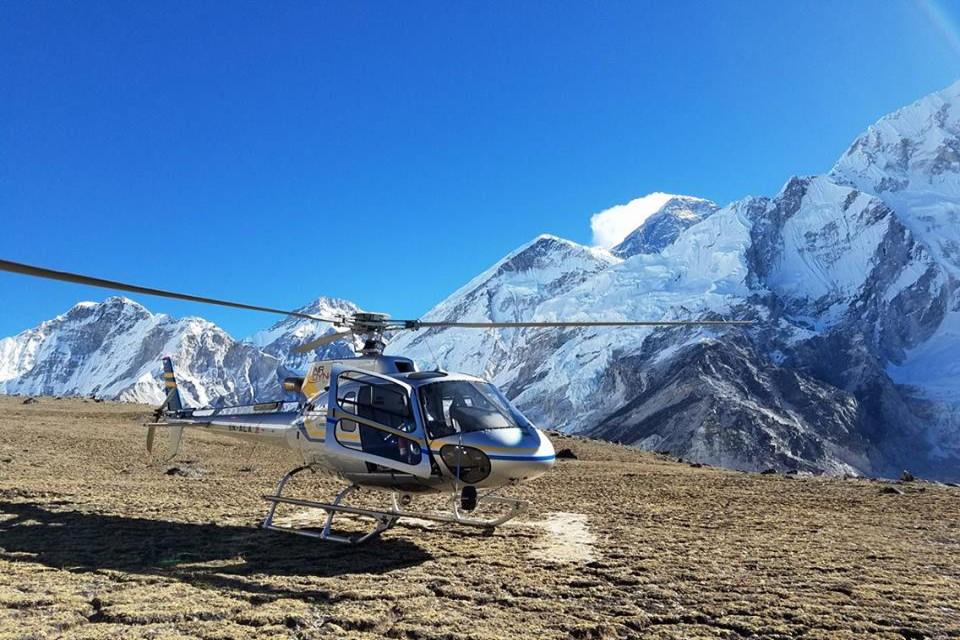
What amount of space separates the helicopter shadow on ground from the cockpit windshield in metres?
1.64

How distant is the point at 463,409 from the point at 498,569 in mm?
2251

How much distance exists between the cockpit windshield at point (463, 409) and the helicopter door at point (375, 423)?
0.21 metres

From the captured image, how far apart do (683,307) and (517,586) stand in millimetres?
169830

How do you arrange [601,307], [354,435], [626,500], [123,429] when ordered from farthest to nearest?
[601,307] → [123,429] → [626,500] → [354,435]

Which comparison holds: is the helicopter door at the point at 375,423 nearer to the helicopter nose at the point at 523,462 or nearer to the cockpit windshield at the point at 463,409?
the cockpit windshield at the point at 463,409

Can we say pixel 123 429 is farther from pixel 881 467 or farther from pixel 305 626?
pixel 881 467

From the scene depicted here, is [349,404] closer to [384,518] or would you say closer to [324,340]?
[384,518]

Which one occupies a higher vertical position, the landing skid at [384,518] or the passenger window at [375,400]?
the passenger window at [375,400]

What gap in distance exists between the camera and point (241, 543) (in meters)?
8.79

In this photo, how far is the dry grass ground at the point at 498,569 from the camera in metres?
5.40

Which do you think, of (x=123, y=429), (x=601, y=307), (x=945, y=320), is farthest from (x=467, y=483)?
(x=945, y=320)

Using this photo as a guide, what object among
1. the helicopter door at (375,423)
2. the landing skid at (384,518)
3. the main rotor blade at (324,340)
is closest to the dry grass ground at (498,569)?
the landing skid at (384,518)

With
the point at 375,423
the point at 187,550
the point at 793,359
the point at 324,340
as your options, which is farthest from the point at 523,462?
the point at 793,359

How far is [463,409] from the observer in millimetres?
8930
